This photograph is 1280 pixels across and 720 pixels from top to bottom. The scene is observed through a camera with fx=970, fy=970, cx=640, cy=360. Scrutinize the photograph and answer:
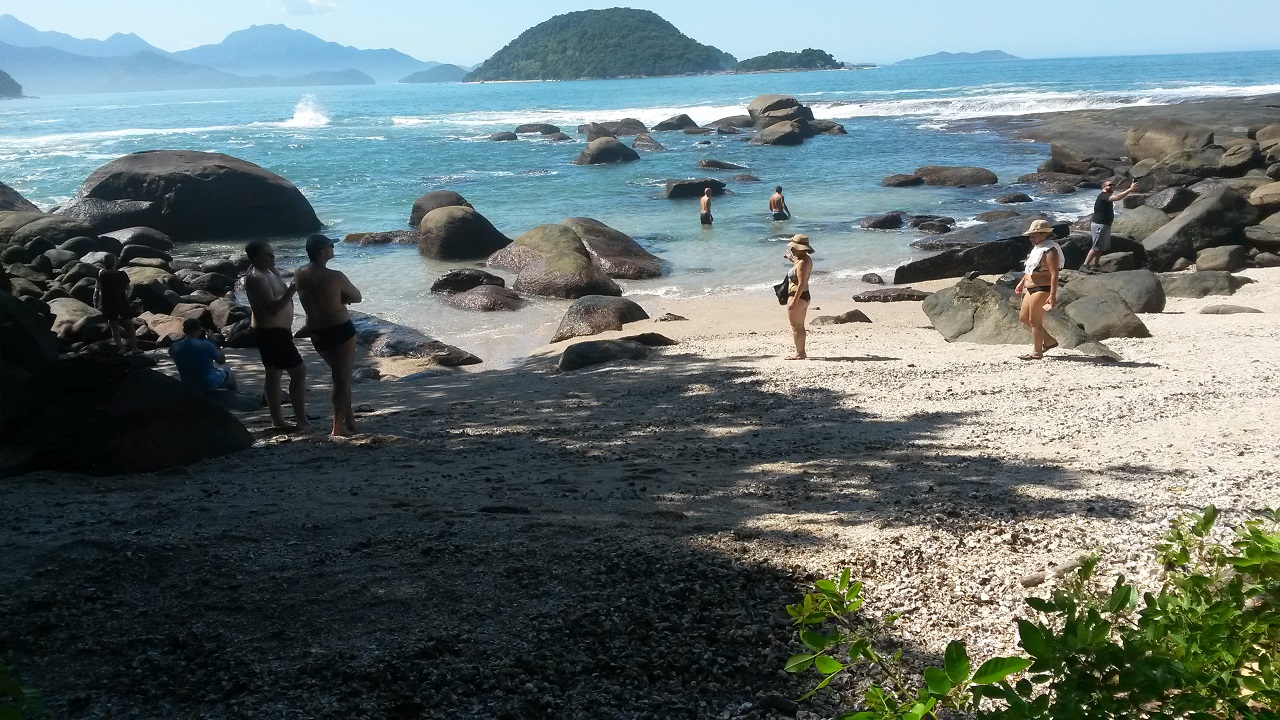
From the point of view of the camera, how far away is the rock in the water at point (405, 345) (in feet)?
38.4

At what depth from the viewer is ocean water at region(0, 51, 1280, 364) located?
17219 mm

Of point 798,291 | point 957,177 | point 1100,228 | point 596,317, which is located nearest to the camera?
point 798,291

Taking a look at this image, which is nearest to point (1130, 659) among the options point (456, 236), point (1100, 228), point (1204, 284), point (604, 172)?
point (1204, 284)

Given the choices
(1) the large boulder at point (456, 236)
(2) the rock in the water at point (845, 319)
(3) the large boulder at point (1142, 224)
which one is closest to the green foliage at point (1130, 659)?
(2) the rock in the water at point (845, 319)

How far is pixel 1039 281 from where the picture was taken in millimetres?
9125

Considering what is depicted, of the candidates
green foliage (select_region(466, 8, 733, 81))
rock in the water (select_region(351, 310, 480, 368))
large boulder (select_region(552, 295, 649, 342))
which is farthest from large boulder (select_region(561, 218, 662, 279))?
green foliage (select_region(466, 8, 733, 81))

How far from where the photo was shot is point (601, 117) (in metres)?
67.2

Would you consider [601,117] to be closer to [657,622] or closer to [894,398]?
[894,398]

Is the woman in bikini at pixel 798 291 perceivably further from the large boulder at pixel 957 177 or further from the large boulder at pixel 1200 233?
the large boulder at pixel 957 177

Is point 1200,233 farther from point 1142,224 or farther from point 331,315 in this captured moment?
point 331,315

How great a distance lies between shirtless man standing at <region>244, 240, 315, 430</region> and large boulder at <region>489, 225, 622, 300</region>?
8.12m

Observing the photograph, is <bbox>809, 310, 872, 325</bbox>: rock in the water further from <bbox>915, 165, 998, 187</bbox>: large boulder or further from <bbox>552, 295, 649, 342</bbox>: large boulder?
<bbox>915, 165, 998, 187</bbox>: large boulder

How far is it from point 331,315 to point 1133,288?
9418 millimetres

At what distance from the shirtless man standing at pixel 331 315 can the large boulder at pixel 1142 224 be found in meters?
14.0
